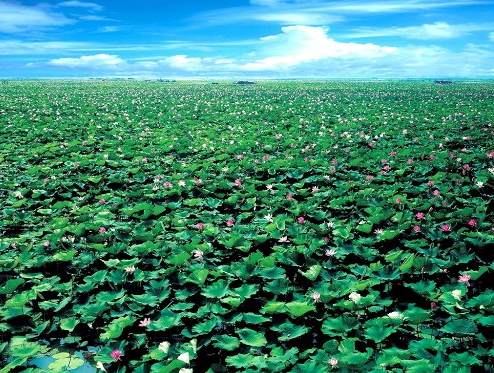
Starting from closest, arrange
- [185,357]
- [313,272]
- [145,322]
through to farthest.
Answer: [185,357] → [145,322] → [313,272]

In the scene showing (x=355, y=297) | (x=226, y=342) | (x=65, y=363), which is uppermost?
(x=355, y=297)

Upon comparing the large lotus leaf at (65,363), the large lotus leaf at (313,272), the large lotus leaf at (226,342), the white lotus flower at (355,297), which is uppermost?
the large lotus leaf at (313,272)

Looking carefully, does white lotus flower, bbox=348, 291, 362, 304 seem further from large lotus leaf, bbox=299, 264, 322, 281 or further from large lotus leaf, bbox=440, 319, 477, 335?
large lotus leaf, bbox=440, 319, 477, 335

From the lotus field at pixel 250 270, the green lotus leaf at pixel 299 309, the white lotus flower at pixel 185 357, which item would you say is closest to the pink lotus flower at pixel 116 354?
the lotus field at pixel 250 270

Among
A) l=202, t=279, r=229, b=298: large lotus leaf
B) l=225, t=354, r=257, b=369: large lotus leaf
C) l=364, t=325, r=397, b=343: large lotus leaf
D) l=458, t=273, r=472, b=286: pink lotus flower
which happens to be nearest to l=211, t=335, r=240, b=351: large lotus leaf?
l=225, t=354, r=257, b=369: large lotus leaf

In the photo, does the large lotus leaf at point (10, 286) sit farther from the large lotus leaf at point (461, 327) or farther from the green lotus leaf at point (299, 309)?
the large lotus leaf at point (461, 327)

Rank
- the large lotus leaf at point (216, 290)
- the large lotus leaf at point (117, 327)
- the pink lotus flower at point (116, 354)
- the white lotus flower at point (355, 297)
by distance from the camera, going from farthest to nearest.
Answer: the large lotus leaf at point (216, 290) → the white lotus flower at point (355, 297) → the large lotus leaf at point (117, 327) → the pink lotus flower at point (116, 354)

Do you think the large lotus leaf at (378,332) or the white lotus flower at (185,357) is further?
the large lotus leaf at (378,332)

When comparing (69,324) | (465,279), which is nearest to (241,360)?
(69,324)

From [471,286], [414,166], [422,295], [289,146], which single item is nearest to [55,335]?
[422,295]

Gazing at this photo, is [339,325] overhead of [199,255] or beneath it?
beneath

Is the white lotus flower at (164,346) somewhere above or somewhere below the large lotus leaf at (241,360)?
above

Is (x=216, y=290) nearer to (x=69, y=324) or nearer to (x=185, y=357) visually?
(x=185, y=357)
